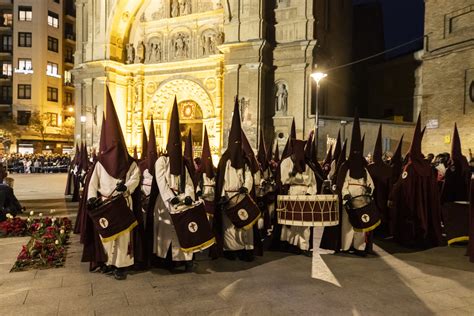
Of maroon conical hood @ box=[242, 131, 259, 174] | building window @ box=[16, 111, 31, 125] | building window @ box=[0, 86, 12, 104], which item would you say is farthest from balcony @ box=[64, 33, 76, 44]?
maroon conical hood @ box=[242, 131, 259, 174]

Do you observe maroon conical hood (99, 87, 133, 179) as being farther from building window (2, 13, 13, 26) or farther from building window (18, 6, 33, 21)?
building window (2, 13, 13, 26)

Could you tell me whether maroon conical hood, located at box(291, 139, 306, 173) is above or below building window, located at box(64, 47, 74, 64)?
below

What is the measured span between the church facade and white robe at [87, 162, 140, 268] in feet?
50.7

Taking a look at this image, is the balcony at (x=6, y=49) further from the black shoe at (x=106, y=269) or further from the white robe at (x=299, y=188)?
the white robe at (x=299, y=188)

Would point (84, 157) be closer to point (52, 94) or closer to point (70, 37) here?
point (52, 94)

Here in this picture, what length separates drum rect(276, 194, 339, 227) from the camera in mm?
6457

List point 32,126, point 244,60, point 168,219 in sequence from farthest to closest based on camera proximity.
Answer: point 32,126, point 244,60, point 168,219

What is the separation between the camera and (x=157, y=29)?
90.2ft

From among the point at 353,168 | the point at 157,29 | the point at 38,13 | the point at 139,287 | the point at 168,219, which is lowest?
the point at 139,287

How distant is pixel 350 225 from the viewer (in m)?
7.20

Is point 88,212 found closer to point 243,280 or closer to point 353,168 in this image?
point 243,280

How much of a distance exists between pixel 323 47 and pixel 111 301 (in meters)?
22.3

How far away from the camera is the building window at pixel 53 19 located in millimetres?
44562

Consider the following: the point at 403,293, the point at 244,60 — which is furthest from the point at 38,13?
the point at 403,293
